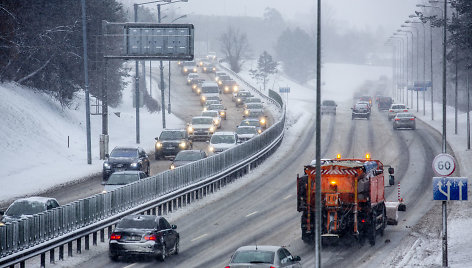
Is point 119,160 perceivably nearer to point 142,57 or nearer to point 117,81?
point 142,57

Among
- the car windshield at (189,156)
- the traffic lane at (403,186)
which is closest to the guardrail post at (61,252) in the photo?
the traffic lane at (403,186)

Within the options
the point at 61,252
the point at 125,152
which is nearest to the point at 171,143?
the point at 125,152

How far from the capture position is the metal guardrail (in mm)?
24266

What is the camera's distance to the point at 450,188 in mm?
25016

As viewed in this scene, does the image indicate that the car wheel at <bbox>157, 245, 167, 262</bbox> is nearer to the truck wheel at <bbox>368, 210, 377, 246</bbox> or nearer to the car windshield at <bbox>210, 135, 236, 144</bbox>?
the truck wheel at <bbox>368, 210, 377, 246</bbox>

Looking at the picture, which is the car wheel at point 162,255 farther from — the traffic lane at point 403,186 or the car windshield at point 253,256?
the car windshield at point 253,256

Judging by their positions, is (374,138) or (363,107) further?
(363,107)

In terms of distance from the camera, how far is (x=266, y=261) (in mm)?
21016

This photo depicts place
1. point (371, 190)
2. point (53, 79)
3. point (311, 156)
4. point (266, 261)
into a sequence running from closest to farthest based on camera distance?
1. point (266, 261)
2. point (371, 190)
3. point (311, 156)
4. point (53, 79)

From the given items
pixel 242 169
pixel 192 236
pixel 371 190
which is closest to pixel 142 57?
pixel 242 169

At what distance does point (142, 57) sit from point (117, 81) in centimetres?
3747

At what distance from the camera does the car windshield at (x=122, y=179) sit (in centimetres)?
3656

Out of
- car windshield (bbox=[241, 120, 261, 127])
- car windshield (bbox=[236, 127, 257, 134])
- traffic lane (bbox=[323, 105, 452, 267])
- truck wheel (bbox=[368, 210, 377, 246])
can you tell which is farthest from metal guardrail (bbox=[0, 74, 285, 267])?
car windshield (bbox=[241, 120, 261, 127])

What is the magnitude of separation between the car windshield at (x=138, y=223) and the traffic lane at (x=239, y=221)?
3.69 feet
